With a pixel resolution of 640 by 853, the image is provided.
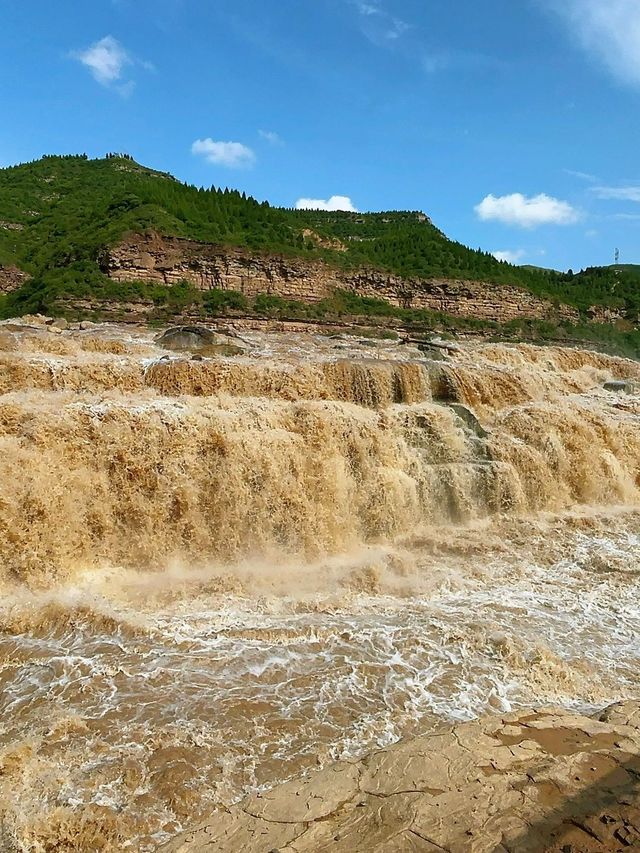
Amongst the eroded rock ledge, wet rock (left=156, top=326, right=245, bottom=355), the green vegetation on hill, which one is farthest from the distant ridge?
the eroded rock ledge

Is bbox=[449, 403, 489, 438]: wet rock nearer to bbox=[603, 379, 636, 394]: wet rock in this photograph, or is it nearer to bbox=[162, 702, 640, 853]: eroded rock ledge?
bbox=[162, 702, 640, 853]: eroded rock ledge

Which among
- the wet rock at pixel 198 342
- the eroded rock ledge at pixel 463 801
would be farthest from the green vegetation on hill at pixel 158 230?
the eroded rock ledge at pixel 463 801

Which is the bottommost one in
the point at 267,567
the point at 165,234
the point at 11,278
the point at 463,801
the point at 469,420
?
the point at 267,567

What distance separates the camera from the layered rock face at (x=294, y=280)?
1058 inches

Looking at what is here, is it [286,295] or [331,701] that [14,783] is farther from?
[286,295]

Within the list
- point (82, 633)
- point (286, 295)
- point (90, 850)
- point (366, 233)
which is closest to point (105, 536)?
point (82, 633)

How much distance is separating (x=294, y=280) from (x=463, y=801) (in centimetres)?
2954

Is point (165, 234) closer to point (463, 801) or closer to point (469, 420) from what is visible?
point (469, 420)

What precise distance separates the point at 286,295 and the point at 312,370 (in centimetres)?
1911

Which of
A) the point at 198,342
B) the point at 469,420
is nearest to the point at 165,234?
the point at 198,342

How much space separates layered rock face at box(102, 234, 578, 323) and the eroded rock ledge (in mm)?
25573

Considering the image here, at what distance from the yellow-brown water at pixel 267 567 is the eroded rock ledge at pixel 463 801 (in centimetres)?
70

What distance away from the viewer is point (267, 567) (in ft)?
27.8

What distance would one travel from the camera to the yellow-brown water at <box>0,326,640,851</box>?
15.2 ft
